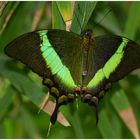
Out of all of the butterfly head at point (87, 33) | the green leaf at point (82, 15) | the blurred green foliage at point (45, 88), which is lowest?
the blurred green foliage at point (45, 88)

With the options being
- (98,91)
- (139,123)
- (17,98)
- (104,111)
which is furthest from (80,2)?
(139,123)

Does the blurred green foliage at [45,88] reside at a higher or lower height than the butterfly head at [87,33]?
lower

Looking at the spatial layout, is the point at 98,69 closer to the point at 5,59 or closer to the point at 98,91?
the point at 98,91

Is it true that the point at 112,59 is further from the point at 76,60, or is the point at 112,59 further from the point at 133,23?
the point at 133,23

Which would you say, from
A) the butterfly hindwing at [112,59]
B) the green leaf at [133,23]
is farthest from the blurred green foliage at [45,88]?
the butterfly hindwing at [112,59]

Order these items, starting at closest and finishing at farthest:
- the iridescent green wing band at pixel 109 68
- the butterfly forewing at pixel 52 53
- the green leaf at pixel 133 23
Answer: the butterfly forewing at pixel 52 53 < the iridescent green wing band at pixel 109 68 < the green leaf at pixel 133 23

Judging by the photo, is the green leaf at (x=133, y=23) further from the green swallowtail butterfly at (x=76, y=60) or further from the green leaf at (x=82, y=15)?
the green leaf at (x=82, y=15)
